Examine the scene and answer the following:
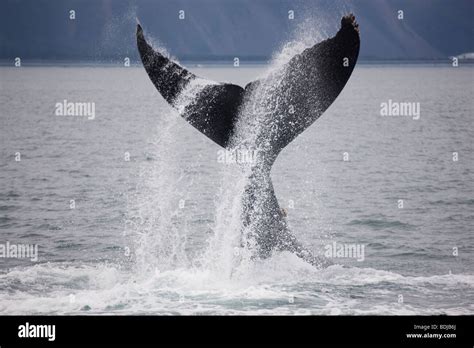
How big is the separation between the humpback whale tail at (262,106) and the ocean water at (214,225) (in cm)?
39

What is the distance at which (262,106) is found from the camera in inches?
390

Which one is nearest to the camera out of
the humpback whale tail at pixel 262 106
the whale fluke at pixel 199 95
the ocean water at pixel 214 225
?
the humpback whale tail at pixel 262 106

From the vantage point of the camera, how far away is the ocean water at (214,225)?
33.7 feet

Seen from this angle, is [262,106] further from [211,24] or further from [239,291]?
[211,24]

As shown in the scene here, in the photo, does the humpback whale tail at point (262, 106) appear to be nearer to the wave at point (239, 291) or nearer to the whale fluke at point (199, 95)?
the whale fluke at point (199, 95)

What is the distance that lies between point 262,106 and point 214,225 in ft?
18.2

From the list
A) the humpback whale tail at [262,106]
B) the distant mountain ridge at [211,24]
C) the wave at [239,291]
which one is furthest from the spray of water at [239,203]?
the distant mountain ridge at [211,24]

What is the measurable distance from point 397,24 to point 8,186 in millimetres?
59851

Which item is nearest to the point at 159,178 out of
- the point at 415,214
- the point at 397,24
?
the point at 415,214

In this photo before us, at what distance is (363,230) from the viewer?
15656 millimetres

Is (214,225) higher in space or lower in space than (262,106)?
lower

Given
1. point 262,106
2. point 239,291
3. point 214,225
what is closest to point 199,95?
point 262,106

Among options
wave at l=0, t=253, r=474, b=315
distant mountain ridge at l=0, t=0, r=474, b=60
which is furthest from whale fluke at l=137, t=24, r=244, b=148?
distant mountain ridge at l=0, t=0, r=474, b=60
